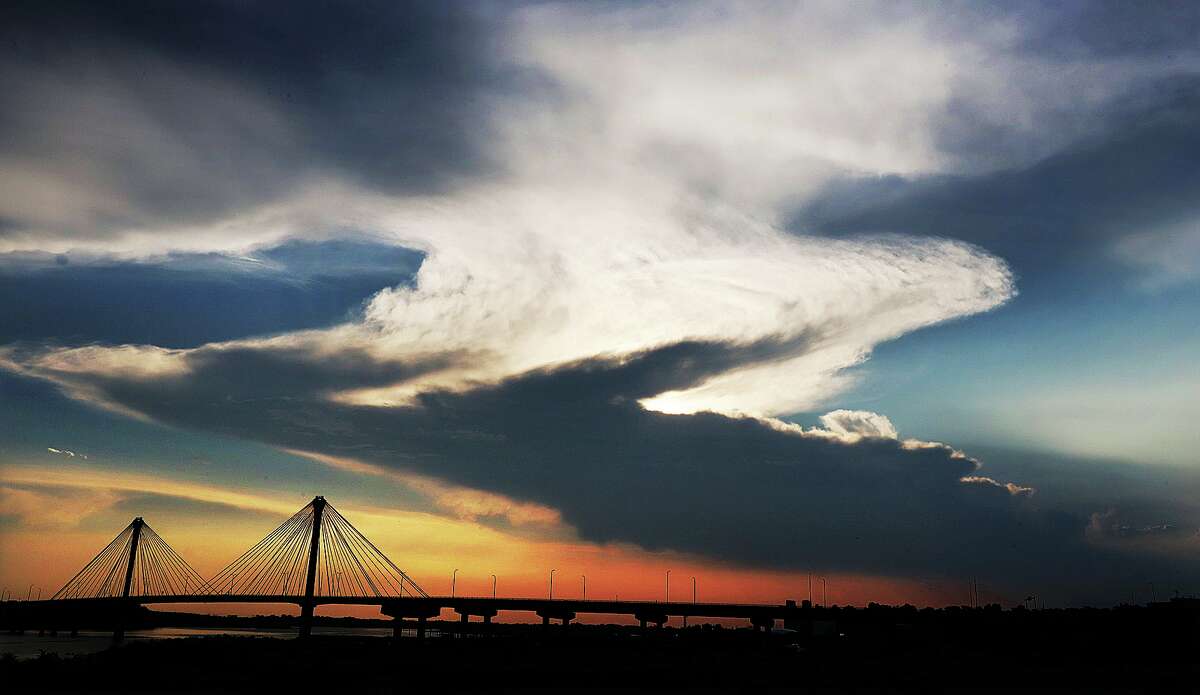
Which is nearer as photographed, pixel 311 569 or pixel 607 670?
pixel 607 670

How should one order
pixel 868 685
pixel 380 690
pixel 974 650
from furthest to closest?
pixel 974 650
pixel 868 685
pixel 380 690

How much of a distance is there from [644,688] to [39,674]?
52.4 metres

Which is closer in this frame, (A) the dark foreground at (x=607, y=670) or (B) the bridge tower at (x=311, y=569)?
(A) the dark foreground at (x=607, y=670)

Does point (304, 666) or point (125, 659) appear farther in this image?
point (125, 659)

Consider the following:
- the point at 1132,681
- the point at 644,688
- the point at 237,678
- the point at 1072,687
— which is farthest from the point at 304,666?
the point at 1132,681

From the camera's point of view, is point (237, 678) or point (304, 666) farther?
point (304, 666)

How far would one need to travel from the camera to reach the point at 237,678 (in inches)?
2916

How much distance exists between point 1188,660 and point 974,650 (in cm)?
3323

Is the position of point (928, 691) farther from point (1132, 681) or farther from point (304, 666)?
point (304, 666)

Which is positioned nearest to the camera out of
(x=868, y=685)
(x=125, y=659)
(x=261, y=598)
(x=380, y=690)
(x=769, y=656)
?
(x=380, y=690)

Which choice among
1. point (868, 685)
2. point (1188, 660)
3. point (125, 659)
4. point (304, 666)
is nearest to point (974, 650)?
point (1188, 660)

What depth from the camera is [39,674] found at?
250 feet

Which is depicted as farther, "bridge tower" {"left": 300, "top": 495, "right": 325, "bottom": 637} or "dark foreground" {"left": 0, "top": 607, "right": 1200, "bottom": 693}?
"bridge tower" {"left": 300, "top": 495, "right": 325, "bottom": 637}

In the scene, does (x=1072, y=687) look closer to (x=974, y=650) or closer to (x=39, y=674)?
(x=974, y=650)
